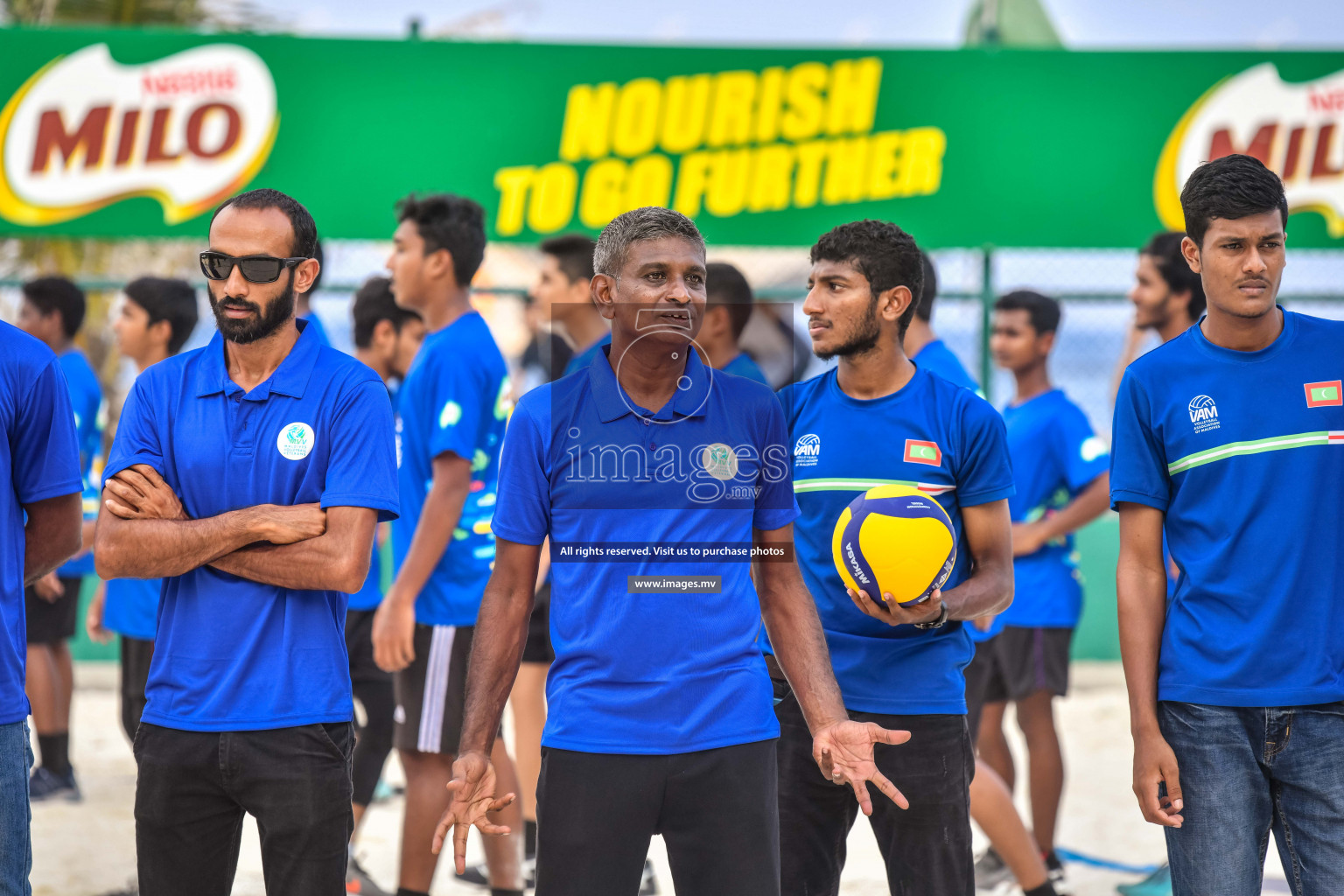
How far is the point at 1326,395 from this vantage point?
2963 millimetres

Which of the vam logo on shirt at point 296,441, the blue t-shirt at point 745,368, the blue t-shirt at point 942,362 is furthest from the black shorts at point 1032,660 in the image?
the vam logo on shirt at point 296,441

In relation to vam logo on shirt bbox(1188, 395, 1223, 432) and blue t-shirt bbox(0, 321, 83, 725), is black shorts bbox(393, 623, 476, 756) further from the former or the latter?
vam logo on shirt bbox(1188, 395, 1223, 432)

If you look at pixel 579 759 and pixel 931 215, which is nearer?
pixel 579 759

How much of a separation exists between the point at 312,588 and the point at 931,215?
7.25m

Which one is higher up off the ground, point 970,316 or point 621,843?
point 970,316

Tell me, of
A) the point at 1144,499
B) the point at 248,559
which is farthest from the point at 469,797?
the point at 1144,499

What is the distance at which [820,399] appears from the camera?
3734mm

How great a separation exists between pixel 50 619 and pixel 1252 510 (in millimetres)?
5885

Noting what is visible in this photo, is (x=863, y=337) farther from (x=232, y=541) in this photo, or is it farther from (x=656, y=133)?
(x=656, y=133)

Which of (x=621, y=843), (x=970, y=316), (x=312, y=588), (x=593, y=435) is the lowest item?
(x=621, y=843)

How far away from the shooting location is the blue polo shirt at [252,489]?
9.78 feet

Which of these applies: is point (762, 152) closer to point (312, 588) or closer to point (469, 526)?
point (469, 526)

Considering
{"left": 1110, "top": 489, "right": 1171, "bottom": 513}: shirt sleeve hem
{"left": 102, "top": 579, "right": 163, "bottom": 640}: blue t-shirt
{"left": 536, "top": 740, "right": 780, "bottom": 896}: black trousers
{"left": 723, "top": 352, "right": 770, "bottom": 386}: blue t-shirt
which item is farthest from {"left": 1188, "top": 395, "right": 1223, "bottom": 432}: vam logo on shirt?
{"left": 102, "top": 579, "right": 163, "bottom": 640}: blue t-shirt

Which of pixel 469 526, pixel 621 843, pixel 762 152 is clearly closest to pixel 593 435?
pixel 621 843
